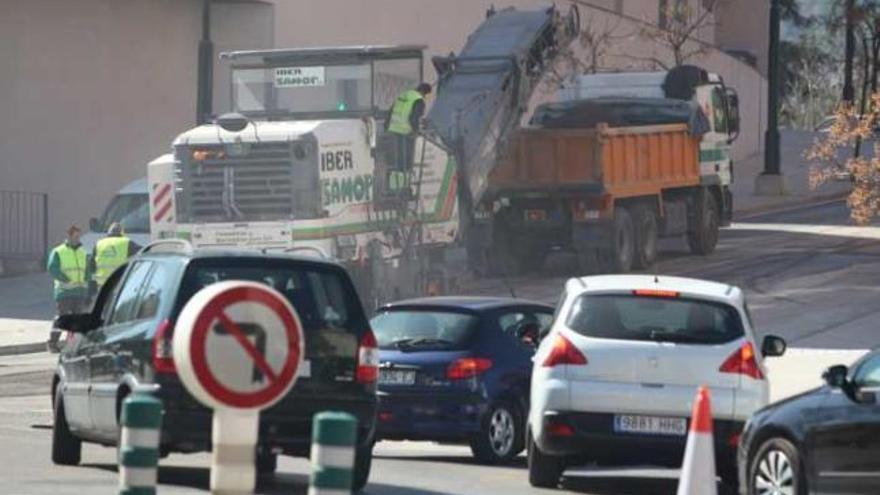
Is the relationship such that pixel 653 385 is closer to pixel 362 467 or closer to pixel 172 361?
pixel 362 467

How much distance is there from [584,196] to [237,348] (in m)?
26.8

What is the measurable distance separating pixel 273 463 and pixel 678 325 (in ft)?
9.97

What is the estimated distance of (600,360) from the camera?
14.8 meters

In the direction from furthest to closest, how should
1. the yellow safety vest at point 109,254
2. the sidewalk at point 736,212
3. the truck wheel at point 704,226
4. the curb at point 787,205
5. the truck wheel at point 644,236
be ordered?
1. the curb at point 787,205
2. the truck wheel at point 704,226
3. the truck wheel at point 644,236
4. the sidewalk at point 736,212
5. the yellow safety vest at point 109,254

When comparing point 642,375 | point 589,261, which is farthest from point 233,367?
point 589,261

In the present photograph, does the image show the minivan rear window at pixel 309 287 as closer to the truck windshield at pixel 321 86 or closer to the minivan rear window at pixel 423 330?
the minivan rear window at pixel 423 330

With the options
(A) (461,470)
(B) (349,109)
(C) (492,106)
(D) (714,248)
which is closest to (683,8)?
(D) (714,248)

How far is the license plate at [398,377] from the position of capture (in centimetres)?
1727

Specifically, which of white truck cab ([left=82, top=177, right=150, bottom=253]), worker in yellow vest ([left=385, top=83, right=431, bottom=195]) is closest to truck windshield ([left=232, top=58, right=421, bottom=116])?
worker in yellow vest ([left=385, top=83, right=431, bottom=195])

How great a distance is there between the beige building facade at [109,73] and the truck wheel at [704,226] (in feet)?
26.4

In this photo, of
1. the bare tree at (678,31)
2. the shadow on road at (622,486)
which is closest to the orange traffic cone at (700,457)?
the shadow on road at (622,486)

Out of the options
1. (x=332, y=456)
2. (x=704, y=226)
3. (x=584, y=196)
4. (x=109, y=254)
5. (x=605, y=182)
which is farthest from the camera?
(x=704, y=226)

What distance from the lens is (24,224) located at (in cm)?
3894

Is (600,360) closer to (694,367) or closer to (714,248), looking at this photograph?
(694,367)
